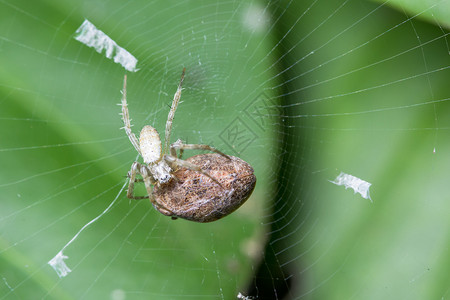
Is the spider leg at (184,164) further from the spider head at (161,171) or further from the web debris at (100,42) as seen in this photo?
the web debris at (100,42)

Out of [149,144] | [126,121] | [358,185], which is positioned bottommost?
[358,185]

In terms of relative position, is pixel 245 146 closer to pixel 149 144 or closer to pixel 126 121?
pixel 149 144

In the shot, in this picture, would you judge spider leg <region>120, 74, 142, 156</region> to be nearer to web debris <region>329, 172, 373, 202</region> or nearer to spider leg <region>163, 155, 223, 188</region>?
spider leg <region>163, 155, 223, 188</region>

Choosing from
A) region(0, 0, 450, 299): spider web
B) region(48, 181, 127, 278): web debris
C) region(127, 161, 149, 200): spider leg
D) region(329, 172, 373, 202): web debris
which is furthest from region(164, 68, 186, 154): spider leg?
region(329, 172, 373, 202): web debris

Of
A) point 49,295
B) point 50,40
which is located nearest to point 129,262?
point 49,295

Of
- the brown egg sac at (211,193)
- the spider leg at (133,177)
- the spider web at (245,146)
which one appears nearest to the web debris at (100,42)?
the spider web at (245,146)

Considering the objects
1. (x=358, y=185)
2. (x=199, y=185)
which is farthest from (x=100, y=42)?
(x=358, y=185)
